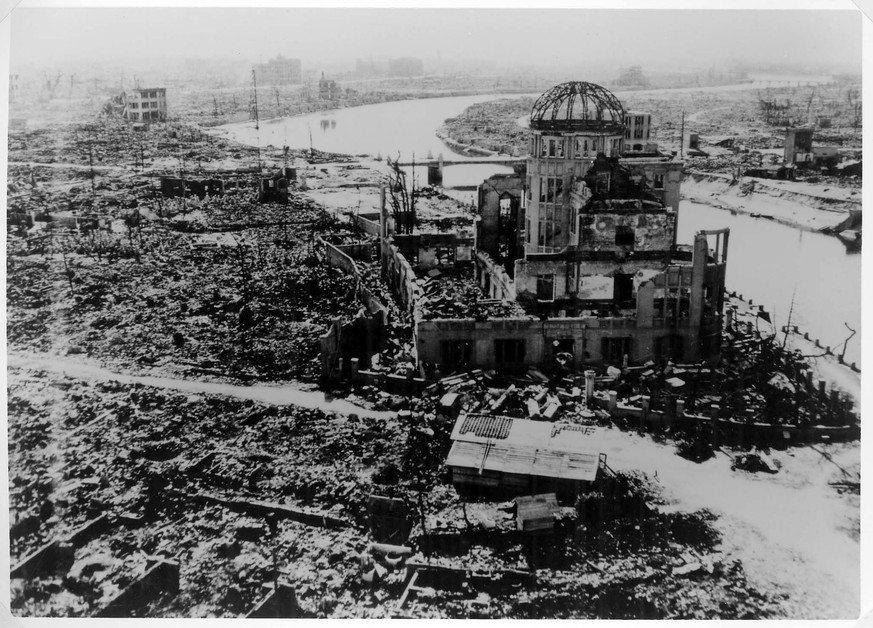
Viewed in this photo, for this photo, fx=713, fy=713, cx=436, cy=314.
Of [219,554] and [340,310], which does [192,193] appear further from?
[219,554]

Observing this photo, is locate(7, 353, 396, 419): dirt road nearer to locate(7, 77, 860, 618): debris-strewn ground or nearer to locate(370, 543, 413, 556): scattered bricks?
locate(7, 77, 860, 618): debris-strewn ground

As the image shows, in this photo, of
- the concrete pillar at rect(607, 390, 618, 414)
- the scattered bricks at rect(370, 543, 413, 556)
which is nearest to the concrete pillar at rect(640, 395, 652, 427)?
the concrete pillar at rect(607, 390, 618, 414)

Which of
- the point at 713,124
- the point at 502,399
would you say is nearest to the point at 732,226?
the point at 713,124

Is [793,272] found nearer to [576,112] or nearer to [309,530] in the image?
[576,112]

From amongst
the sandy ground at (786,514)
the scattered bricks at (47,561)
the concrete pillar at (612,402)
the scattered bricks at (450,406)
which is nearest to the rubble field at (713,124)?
the sandy ground at (786,514)

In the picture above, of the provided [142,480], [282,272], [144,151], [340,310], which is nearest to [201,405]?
[142,480]
